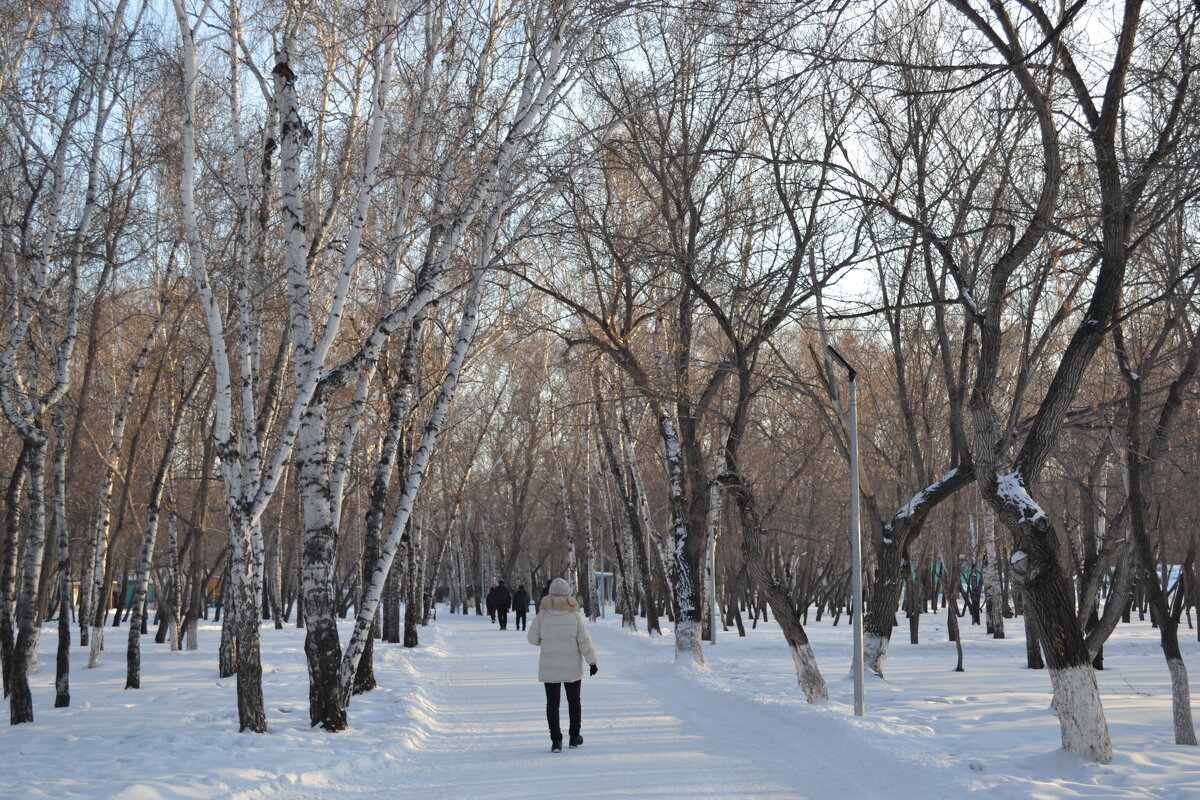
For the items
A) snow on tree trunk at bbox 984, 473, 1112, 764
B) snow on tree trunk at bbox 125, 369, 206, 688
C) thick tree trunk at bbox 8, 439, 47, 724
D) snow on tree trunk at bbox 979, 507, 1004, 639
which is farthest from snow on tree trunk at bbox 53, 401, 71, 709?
snow on tree trunk at bbox 979, 507, 1004, 639

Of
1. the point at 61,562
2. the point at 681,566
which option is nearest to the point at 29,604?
the point at 61,562

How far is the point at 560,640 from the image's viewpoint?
10.1 meters

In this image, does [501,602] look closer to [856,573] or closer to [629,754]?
[856,573]

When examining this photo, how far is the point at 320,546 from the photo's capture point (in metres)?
9.91

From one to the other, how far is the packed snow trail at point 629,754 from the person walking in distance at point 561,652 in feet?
0.94

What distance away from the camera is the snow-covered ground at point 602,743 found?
7.48m

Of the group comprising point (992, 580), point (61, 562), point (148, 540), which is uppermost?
point (148, 540)

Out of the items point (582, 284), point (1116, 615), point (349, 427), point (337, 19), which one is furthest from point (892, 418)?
point (337, 19)

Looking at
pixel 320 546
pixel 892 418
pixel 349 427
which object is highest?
pixel 892 418

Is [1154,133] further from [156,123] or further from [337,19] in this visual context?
[156,123]

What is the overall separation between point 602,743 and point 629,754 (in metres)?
0.76

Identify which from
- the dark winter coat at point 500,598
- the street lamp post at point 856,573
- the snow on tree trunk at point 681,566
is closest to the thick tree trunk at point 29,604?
the street lamp post at point 856,573

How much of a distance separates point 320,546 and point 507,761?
9.11 feet

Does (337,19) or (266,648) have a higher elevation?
(337,19)
